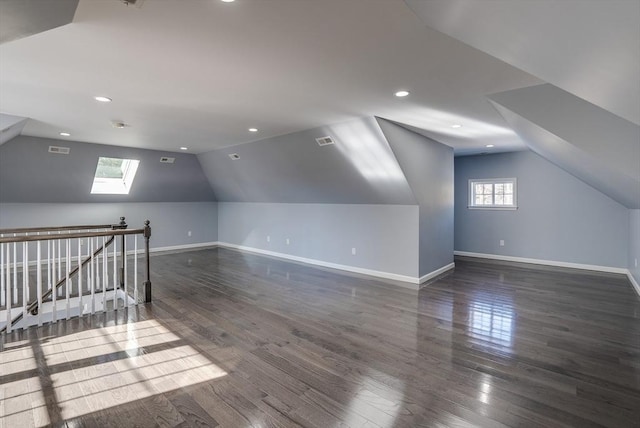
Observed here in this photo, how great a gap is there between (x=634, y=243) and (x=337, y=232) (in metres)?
4.60

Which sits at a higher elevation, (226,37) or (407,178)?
(226,37)

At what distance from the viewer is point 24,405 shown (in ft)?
6.63

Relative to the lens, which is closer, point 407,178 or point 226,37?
point 226,37

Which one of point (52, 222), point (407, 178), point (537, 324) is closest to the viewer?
point (537, 324)

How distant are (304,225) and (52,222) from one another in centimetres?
510

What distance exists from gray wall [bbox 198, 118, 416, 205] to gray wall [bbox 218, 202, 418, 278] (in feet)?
0.68

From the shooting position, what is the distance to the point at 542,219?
6.22 metres

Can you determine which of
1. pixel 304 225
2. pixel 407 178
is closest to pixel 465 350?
pixel 407 178

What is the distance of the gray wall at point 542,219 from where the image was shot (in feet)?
18.3

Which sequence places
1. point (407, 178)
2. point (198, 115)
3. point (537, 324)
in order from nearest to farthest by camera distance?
point (537, 324), point (198, 115), point (407, 178)

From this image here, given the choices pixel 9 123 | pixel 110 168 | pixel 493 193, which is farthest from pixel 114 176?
pixel 493 193

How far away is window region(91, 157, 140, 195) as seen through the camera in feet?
22.4

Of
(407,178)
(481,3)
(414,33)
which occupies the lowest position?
(407,178)

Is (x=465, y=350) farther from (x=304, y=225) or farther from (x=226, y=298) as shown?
(x=304, y=225)
